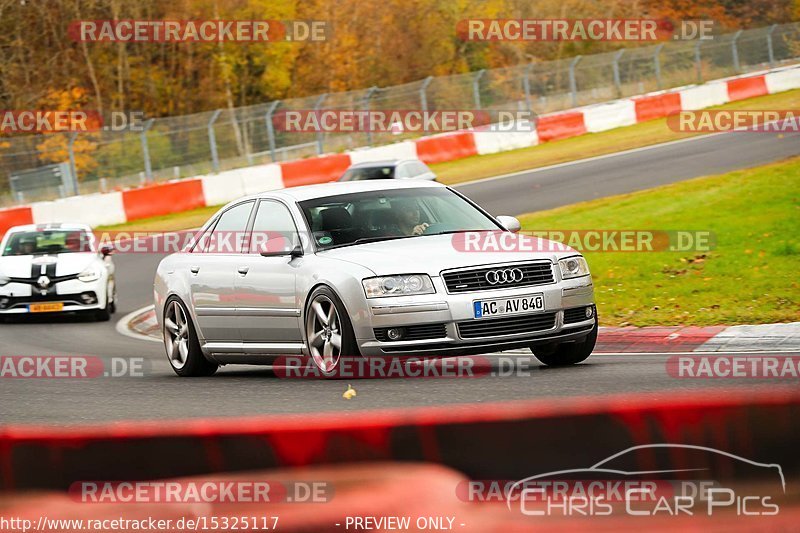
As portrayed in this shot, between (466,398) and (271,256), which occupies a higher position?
(271,256)

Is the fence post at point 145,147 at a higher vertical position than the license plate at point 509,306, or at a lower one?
higher

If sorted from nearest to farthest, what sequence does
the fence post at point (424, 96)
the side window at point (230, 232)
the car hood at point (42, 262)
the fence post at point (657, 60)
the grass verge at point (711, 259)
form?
the side window at point (230, 232) < the grass verge at point (711, 259) < the car hood at point (42, 262) < the fence post at point (424, 96) < the fence post at point (657, 60)

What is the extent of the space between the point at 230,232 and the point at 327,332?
77.2 inches

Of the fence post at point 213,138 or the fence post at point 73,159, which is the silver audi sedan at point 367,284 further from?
the fence post at point 213,138

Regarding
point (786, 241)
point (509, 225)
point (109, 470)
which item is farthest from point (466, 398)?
point (786, 241)

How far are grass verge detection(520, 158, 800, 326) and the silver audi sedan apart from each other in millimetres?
2841

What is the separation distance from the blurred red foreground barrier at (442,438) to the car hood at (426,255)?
4.66 meters

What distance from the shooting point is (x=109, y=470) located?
15.0 ft

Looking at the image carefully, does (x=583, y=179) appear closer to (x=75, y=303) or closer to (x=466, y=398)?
(x=75, y=303)

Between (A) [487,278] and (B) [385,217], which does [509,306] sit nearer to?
(A) [487,278]

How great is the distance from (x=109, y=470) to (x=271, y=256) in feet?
18.7

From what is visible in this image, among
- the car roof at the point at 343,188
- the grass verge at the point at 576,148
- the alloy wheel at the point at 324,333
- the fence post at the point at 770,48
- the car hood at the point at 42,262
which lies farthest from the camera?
the fence post at the point at 770,48

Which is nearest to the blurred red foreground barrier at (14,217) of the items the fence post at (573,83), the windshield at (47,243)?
the windshield at (47,243)

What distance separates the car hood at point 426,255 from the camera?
9.17 meters
